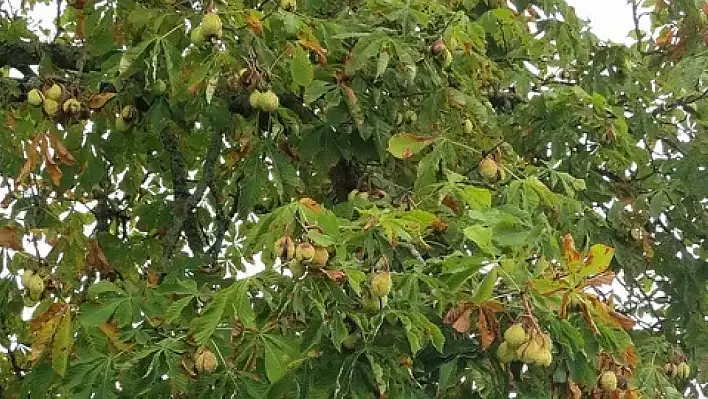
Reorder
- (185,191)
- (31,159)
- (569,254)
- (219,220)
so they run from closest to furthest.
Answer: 1. (569,254)
2. (31,159)
3. (185,191)
4. (219,220)

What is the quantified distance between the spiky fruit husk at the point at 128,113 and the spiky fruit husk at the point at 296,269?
1.21 metres

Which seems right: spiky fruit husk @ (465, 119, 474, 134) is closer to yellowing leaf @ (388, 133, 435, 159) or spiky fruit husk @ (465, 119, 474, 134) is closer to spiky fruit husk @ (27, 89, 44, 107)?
yellowing leaf @ (388, 133, 435, 159)

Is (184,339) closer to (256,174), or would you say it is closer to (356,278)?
(356,278)

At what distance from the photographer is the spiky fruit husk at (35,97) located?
2822 millimetres

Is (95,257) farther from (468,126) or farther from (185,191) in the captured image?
(468,126)

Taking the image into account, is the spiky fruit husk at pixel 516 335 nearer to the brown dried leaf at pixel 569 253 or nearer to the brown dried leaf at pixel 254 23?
the brown dried leaf at pixel 569 253

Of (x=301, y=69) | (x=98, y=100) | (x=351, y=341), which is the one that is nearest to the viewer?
(x=351, y=341)

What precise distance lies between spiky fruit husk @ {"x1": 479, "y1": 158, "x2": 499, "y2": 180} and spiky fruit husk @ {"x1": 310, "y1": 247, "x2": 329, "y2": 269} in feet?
3.12

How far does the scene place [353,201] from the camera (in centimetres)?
281

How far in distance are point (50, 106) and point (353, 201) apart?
0.83 metres

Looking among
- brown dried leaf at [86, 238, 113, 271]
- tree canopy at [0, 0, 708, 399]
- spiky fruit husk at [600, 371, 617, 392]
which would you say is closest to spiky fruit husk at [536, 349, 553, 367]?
tree canopy at [0, 0, 708, 399]

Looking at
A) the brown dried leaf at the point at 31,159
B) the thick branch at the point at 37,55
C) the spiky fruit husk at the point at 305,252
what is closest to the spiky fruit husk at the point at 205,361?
the spiky fruit husk at the point at 305,252

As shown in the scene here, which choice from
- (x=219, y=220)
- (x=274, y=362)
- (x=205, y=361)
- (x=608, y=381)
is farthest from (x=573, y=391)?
(x=219, y=220)

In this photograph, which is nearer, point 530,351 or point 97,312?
point 530,351
